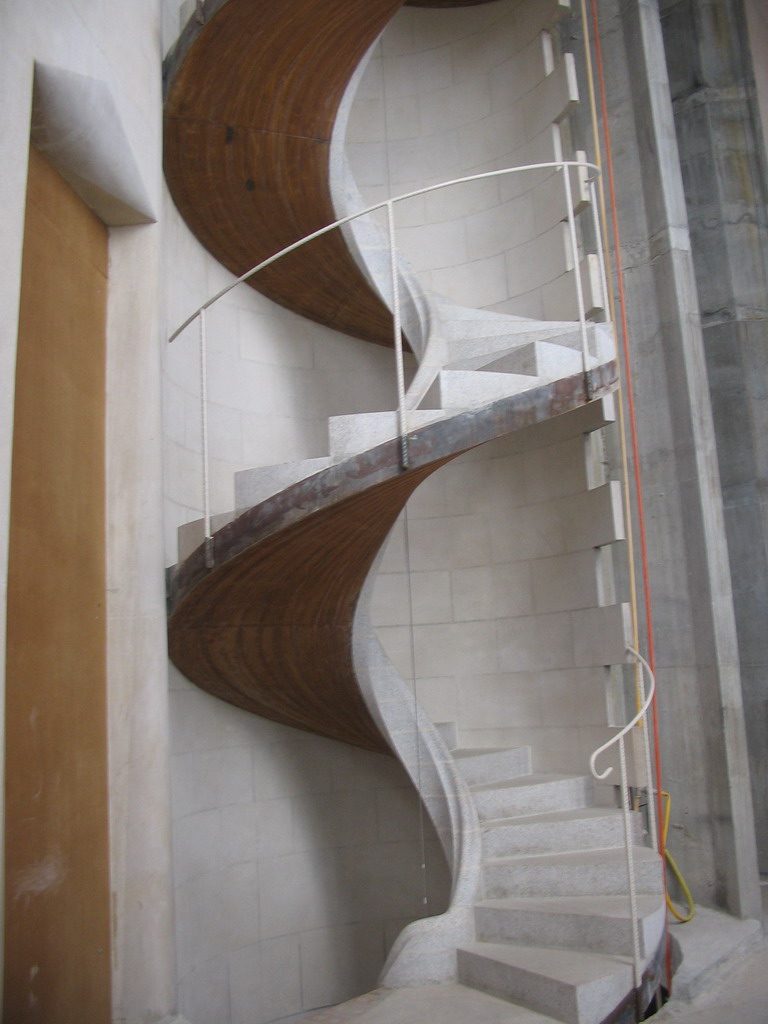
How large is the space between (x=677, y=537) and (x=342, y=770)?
2.05 metres

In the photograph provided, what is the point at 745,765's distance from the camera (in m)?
4.56

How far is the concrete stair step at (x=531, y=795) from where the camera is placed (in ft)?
12.9

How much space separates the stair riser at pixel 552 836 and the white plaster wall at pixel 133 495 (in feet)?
4.21

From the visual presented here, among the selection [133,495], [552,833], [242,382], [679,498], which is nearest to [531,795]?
[552,833]

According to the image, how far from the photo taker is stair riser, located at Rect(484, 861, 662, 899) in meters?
3.51

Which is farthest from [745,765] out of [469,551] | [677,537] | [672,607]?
[469,551]

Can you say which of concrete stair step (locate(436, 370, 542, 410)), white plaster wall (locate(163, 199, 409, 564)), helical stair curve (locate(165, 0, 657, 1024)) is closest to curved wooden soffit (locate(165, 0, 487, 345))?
helical stair curve (locate(165, 0, 657, 1024))

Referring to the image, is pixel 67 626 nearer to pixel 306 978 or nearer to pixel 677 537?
pixel 306 978

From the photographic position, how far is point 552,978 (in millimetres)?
3010

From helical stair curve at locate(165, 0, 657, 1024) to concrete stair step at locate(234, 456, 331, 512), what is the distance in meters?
0.03

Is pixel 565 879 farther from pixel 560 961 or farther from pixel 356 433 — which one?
pixel 356 433

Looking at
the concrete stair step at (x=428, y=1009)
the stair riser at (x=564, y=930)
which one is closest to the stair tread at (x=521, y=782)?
the stair riser at (x=564, y=930)

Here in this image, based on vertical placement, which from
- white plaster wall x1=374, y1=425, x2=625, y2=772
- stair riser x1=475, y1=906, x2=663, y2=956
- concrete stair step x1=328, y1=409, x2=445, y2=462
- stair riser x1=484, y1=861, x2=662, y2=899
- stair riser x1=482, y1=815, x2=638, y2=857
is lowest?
stair riser x1=475, y1=906, x2=663, y2=956

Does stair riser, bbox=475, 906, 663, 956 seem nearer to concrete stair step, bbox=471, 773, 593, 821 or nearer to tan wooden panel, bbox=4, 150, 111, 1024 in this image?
concrete stair step, bbox=471, 773, 593, 821
